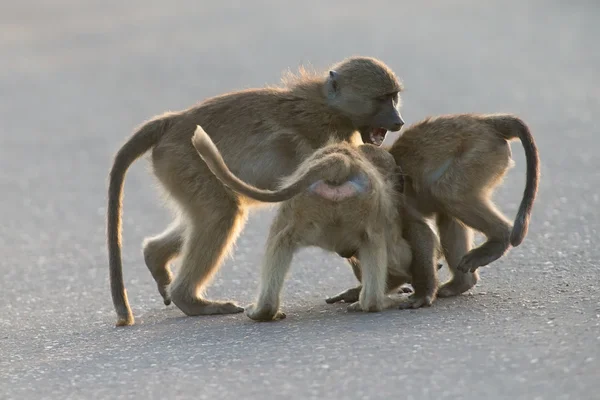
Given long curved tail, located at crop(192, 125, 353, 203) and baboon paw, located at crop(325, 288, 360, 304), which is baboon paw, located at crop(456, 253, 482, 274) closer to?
baboon paw, located at crop(325, 288, 360, 304)

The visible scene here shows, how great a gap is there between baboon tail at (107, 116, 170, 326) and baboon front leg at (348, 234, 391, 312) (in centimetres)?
133

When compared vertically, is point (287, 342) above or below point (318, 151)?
below

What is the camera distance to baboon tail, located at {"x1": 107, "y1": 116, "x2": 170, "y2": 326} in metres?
7.47

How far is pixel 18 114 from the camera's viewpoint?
52.7ft

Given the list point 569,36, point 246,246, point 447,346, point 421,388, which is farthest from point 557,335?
point 569,36

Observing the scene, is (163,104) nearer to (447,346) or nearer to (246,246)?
(246,246)

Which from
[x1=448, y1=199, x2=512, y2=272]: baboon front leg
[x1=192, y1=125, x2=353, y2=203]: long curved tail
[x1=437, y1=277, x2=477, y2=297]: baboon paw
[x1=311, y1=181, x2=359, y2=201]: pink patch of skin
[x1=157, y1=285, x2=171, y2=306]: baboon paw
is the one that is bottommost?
[x1=437, y1=277, x2=477, y2=297]: baboon paw

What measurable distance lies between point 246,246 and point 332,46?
32.6 feet

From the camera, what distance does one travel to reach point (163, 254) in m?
8.30

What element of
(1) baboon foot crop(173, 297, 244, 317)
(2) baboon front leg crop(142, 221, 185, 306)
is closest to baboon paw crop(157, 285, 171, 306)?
(2) baboon front leg crop(142, 221, 185, 306)

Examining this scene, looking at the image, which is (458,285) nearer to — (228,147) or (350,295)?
(350,295)

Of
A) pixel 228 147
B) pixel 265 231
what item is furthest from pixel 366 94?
pixel 265 231

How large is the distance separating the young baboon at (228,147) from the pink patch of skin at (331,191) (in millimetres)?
743

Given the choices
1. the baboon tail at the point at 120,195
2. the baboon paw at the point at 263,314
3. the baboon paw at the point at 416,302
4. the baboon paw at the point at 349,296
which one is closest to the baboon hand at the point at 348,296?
the baboon paw at the point at 349,296
